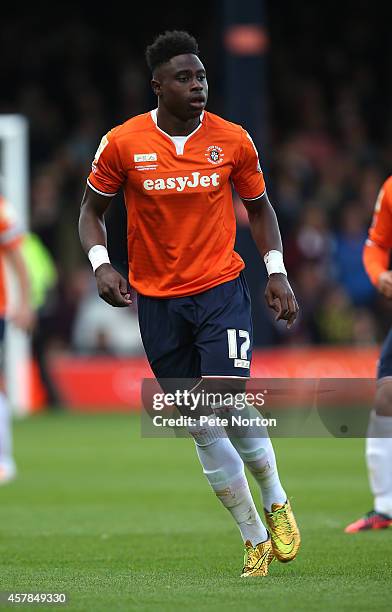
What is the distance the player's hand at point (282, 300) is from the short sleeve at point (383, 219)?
1747 mm

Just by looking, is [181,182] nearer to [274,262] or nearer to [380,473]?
[274,262]

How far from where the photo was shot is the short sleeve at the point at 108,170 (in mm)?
6555

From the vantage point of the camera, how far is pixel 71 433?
14820 millimetres

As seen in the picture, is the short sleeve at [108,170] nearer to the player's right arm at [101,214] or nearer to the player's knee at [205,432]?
the player's right arm at [101,214]

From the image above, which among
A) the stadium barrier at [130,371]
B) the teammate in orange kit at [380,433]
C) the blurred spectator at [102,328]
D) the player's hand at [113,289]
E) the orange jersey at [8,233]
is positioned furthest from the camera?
the blurred spectator at [102,328]

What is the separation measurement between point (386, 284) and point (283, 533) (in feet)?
6.09

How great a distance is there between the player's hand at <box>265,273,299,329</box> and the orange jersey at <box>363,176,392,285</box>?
1.71 m

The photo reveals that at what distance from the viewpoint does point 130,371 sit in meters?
17.6

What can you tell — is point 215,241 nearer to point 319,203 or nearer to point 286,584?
point 286,584

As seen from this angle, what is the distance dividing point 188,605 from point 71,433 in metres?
9.30

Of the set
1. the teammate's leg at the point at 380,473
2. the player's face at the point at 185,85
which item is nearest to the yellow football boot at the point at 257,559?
the teammate's leg at the point at 380,473

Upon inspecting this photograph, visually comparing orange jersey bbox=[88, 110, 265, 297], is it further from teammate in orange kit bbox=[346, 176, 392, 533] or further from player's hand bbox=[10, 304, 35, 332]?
player's hand bbox=[10, 304, 35, 332]

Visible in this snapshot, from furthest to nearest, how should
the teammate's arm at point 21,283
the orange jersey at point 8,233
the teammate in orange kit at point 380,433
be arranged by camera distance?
1. the teammate's arm at point 21,283
2. the orange jersey at point 8,233
3. the teammate in orange kit at point 380,433

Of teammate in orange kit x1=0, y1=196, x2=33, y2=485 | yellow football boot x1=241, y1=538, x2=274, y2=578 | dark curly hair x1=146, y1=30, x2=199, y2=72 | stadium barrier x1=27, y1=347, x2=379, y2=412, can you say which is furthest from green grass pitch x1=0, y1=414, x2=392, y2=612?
stadium barrier x1=27, y1=347, x2=379, y2=412
